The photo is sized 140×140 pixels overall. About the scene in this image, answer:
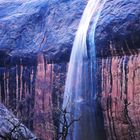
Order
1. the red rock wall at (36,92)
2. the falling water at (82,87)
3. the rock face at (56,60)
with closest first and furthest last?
A: the rock face at (56,60) < the falling water at (82,87) < the red rock wall at (36,92)

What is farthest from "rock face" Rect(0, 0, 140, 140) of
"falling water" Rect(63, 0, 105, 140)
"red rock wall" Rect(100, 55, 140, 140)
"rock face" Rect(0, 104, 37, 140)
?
"rock face" Rect(0, 104, 37, 140)

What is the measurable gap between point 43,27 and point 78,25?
142 centimetres

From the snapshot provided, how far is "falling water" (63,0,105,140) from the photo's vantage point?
8164mm

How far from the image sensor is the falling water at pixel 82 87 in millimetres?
8164

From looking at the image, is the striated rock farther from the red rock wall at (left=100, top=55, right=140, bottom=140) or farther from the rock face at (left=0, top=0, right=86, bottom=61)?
the rock face at (left=0, top=0, right=86, bottom=61)

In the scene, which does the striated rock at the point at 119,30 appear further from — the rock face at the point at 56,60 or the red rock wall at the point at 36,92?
the red rock wall at the point at 36,92

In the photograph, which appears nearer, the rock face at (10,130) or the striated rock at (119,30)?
the rock face at (10,130)

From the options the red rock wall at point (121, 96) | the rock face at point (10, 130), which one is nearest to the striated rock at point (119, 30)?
the red rock wall at point (121, 96)

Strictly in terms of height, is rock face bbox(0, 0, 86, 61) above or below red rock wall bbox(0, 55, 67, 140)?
above

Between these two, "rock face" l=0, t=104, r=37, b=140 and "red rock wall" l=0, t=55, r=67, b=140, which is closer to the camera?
"rock face" l=0, t=104, r=37, b=140

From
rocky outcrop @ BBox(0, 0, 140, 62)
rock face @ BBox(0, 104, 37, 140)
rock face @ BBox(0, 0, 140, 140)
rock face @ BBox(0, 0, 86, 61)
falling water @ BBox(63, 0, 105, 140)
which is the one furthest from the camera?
rock face @ BBox(0, 0, 86, 61)

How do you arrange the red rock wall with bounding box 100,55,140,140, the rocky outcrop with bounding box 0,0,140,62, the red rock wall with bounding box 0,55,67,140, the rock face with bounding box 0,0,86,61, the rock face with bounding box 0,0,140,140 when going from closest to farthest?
the red rock wall with bounding box 100,55,140,140 < the rock face with bounding box 0,0,140,140 < the rocky outcrop with bounding box 0,0,140,62 < the red rock wall with bounding box 0,55,67,140 < the rock face with bounding box 0,0,86,61

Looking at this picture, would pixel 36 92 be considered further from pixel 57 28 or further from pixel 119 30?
pixel 119 30

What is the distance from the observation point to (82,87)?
8391mm
